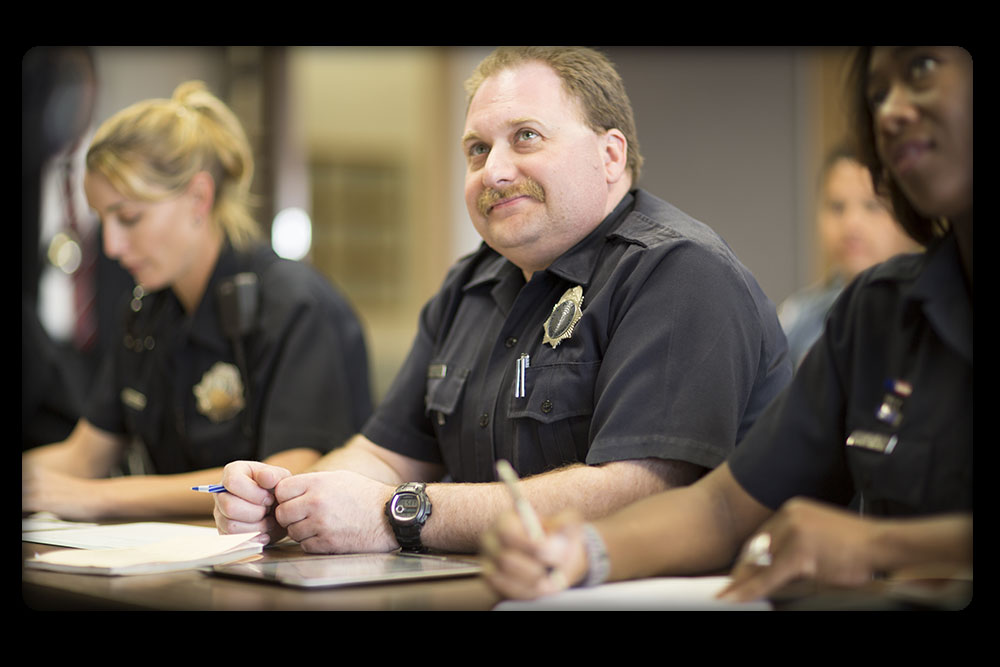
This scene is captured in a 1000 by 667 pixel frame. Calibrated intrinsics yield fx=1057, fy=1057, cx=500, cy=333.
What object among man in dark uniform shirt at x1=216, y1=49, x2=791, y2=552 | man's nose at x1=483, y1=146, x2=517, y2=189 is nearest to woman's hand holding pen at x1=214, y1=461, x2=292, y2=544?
man in dark uniform shirt at x1=216, y1=49, x2=791, y2=552

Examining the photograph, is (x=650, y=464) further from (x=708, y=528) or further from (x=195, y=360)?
(x=195, y=360)

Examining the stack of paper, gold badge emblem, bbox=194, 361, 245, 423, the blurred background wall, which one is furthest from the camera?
the blurred background wall

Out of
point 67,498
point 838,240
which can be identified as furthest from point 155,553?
point 838,240

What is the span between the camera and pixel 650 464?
1450mm

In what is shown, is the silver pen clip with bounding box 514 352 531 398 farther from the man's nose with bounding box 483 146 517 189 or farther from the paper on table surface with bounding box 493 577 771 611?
the paper on table surface with bounding box 493 577 771 611

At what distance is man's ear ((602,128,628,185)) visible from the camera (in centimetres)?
171

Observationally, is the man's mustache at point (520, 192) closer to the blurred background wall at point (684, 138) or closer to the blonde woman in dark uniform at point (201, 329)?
the blonde woman in dark uniform at point (201, 329)

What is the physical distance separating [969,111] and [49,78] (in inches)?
70.1

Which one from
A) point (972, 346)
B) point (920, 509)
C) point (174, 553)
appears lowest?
point (174, 553)

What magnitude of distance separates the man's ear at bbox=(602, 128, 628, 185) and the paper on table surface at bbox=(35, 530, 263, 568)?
80 centimetres

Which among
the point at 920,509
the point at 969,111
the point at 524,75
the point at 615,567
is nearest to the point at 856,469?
the point at 920,509

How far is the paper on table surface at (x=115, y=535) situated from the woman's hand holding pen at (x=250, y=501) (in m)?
0.05

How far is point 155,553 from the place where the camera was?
4.57ft

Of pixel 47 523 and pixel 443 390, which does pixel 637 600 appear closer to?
pixel 443 390
